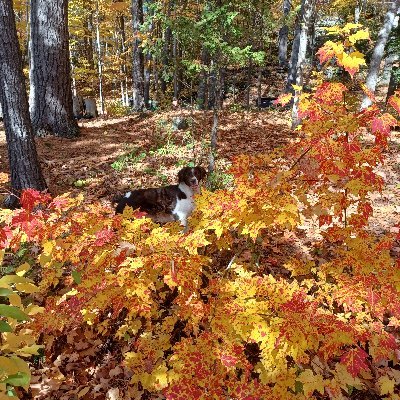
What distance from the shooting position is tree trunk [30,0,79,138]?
949cm

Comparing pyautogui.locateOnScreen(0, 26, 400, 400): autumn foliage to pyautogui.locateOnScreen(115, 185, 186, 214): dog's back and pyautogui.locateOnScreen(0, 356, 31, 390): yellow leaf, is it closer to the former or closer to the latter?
pyautogui.locateOnScreen(0, 356, 31, 390): yellow leaf

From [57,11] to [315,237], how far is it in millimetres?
9566

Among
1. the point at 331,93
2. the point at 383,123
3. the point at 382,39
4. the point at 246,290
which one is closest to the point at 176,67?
the point at 331,93

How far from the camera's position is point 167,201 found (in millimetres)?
5781

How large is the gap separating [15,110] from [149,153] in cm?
453

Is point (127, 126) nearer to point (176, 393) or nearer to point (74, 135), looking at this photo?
point (74, 135)

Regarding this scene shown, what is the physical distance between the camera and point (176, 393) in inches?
104

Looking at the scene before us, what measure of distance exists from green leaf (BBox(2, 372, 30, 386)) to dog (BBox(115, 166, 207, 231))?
4.13 metres

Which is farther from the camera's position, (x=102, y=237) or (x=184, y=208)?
(x=184, y=208)

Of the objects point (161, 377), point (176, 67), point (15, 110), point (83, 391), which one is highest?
point (176, 67)

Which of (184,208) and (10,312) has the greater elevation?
(10,312)

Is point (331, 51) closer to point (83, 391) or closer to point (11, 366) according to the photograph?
point (11, 366)

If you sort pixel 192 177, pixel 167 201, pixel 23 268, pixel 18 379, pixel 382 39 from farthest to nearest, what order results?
pixel 382 39 < pixel 167 201 < pixel 192 177 < pixel 23 268 < pixel 18 379

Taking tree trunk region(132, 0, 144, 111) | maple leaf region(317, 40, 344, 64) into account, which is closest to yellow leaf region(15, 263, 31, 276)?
maple leaf region(317, 40, 344, 64)
